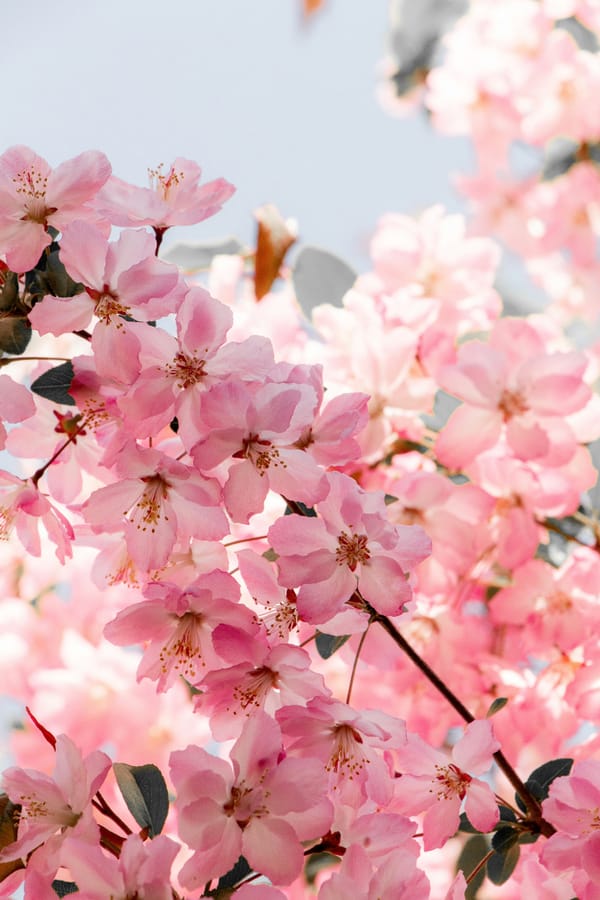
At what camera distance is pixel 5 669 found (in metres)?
0.85

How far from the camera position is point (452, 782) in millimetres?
549

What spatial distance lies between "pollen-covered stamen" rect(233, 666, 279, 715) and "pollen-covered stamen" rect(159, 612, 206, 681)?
0.10 feet

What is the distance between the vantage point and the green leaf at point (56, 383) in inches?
21.6

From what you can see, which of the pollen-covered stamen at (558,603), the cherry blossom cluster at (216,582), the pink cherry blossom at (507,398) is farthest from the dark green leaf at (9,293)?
the pollen-covered stamen at (558,603)

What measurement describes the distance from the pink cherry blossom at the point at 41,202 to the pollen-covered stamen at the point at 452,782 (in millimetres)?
320

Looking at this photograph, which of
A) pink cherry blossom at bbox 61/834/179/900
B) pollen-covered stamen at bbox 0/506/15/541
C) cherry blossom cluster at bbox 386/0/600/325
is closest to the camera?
pink cherry blossom at bbox 61/834/179/900

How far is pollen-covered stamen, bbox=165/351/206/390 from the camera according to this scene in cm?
50

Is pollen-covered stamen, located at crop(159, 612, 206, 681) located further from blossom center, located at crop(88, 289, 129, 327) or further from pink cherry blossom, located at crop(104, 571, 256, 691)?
blossom center, located at crop(88, 289, 129, 327)

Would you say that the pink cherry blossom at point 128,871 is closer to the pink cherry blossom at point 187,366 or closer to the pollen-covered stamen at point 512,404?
the pink cherry blossom at point 187,366

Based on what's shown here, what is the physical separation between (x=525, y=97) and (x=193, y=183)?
2.58 feet

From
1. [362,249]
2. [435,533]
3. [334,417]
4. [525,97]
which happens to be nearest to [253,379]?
[334,417]

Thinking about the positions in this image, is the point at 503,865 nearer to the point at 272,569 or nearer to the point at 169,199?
the point at 272,569

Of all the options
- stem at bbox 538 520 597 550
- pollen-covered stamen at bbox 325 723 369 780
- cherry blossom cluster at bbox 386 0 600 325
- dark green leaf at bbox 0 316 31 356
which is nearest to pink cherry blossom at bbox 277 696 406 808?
pollen-covered stamen at bbox 325 723 369 780

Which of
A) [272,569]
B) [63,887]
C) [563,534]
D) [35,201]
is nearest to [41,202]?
[35,201]
